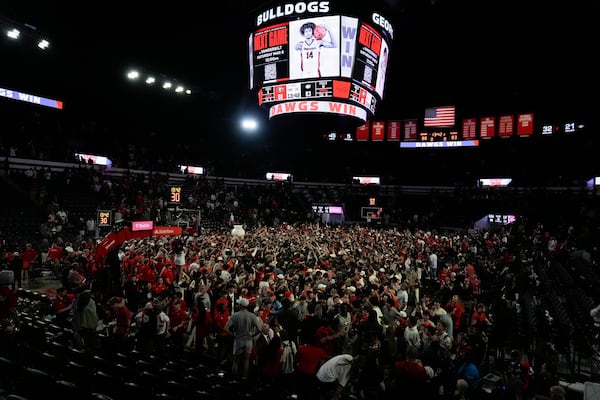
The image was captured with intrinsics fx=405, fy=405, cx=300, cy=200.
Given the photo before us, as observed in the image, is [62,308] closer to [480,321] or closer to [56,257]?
[56,257]

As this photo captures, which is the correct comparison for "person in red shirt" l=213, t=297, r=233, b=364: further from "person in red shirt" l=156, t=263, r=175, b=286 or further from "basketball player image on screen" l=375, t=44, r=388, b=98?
"basketball player image on screen" l=375, t=44, r=388, b=98

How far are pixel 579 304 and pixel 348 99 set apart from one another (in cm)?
1303

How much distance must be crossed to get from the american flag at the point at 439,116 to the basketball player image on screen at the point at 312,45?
2398 centimetres

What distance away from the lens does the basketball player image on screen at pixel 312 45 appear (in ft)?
63.9

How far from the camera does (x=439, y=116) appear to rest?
1586 inches

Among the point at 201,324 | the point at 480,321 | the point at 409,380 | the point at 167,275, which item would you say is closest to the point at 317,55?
the point at 167,275

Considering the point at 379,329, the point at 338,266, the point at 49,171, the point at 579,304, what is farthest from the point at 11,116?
the point at 579,304

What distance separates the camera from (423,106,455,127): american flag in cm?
3972

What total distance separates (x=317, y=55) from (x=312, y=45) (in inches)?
21.0

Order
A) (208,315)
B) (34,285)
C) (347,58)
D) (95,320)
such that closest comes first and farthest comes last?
(95,320)
(208,315)
(34,285)
(347,58)

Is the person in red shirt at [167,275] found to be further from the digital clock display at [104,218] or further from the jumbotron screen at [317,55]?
the jumbotron screen at [317,55]

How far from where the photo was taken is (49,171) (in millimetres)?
24078

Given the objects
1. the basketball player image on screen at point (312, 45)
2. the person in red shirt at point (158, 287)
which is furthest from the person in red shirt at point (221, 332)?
the basketball player image on screen at point (312, 45)

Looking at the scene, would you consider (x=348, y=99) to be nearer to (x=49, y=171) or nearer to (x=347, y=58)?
(x=347, y=58)
